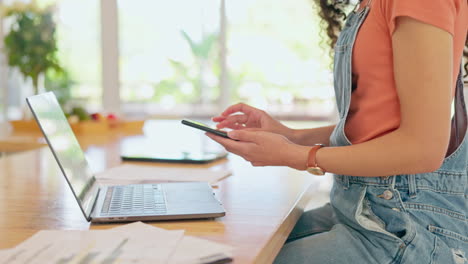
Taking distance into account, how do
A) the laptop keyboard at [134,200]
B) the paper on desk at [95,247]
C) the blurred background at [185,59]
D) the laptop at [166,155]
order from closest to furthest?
the paper on desk at [95,247] < the laptop keyboard at [134,200] < the laptop at [166,155] < the blurred background at [185,59]

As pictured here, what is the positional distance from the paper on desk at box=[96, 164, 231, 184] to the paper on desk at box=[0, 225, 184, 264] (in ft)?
1.52

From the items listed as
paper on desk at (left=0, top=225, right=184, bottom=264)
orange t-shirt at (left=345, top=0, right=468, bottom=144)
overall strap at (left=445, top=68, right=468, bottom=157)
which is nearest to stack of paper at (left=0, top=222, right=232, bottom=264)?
paper on desk at (left=0, top=225, right=184, bottom=264)

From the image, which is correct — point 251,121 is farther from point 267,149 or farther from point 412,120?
point 412,120

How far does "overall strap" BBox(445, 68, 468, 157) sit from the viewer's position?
3.68 ft

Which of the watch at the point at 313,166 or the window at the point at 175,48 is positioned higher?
the window at the point at 175,48

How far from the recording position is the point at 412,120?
971mm

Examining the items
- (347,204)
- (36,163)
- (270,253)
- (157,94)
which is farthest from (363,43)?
(157,94)

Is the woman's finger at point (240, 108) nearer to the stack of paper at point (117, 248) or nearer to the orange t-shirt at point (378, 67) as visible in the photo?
the orange t-shirt at point (378, 67)

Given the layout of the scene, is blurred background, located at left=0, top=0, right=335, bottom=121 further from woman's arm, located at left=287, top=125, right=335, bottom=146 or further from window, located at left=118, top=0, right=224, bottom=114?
woman's arm, located at left=287, top=125, right=335, bottom=146

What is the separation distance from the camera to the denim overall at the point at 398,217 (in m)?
1.03

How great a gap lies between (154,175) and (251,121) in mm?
278

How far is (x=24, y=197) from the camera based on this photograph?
1.25 metres

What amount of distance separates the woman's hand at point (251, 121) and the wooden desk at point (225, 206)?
0.13 metres

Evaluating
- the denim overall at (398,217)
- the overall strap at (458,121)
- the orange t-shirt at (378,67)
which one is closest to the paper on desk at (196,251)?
the denim overall at (398,217)
